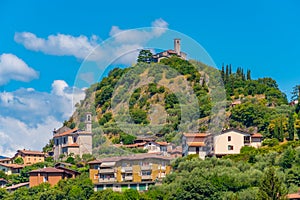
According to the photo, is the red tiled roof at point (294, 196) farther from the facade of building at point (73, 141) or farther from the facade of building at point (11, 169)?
the facade of building at point (11, 169)

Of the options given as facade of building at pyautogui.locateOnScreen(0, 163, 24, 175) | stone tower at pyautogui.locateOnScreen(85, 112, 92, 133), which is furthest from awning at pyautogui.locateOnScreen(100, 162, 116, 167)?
facade of building at pyautogui.locateOnScreen(0, 163, 24, 175)

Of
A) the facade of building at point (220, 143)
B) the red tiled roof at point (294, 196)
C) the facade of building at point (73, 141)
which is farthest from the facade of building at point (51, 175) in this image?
the red tiled roof at point (294, 196)

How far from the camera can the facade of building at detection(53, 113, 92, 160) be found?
52.1 metres

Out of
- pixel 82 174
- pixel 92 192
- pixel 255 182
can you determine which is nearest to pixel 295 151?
pixel 255 182

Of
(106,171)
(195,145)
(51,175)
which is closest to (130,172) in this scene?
(106,171)

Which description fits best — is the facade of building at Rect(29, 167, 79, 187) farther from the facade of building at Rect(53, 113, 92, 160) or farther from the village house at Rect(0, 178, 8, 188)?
the facade of building at Rect(53, 113, 92, 160)

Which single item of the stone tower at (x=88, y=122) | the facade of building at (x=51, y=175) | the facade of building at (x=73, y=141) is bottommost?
the facade of building at (x=51, y=175)

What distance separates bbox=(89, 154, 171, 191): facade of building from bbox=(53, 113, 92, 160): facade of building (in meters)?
11.7

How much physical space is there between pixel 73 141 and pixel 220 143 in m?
18.4

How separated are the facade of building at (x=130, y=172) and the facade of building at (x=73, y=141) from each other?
1168 cm

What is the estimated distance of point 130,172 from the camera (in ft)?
123

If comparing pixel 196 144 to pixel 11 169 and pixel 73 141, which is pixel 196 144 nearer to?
pixel 73 141

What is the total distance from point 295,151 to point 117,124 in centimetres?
2066

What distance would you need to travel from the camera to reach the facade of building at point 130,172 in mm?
36875
